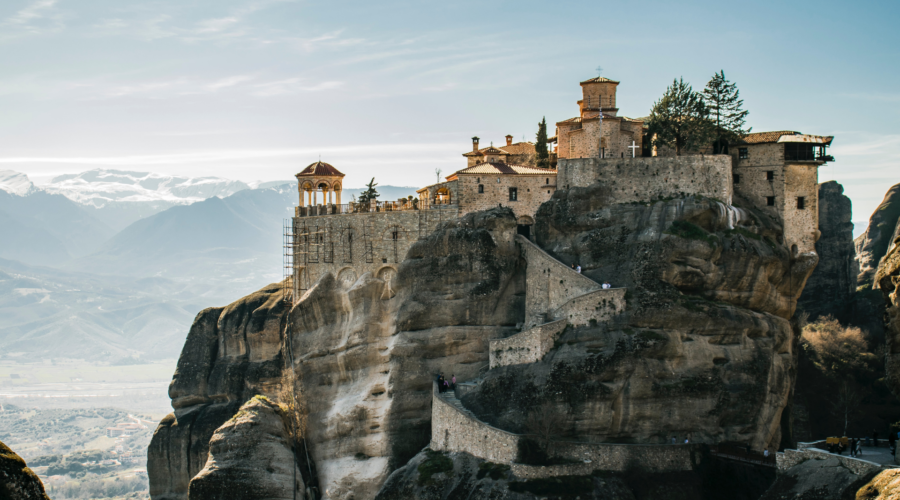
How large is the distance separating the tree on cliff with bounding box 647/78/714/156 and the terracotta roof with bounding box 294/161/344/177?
27563mm

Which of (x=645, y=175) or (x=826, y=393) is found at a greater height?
(x=645, y=175)

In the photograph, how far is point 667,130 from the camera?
227ft

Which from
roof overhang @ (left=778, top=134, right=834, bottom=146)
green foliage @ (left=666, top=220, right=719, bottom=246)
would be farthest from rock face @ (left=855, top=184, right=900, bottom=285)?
green foliage @ (left=666, top=220, right=719, bottom=246)

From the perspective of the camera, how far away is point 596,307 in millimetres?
59406

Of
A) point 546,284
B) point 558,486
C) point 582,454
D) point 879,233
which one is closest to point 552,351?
point 546,284

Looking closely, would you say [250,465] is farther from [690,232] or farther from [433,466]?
[690,232]

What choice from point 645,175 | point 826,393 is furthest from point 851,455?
point 826,393

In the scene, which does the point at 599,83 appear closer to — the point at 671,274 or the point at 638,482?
the point at 671,274

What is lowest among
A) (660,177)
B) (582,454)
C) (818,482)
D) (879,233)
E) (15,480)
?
(582,454)

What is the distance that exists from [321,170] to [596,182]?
26.3 meters

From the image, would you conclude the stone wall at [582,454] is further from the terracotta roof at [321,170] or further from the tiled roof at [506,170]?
the terracotta roof at [321,170]

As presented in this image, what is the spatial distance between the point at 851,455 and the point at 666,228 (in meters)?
18.8

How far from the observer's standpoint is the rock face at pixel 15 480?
28.1m

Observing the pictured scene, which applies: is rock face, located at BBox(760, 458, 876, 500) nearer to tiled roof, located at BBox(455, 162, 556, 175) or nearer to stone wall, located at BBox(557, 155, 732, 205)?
stone wall, located at BBox(557, 155, 732, 205)
